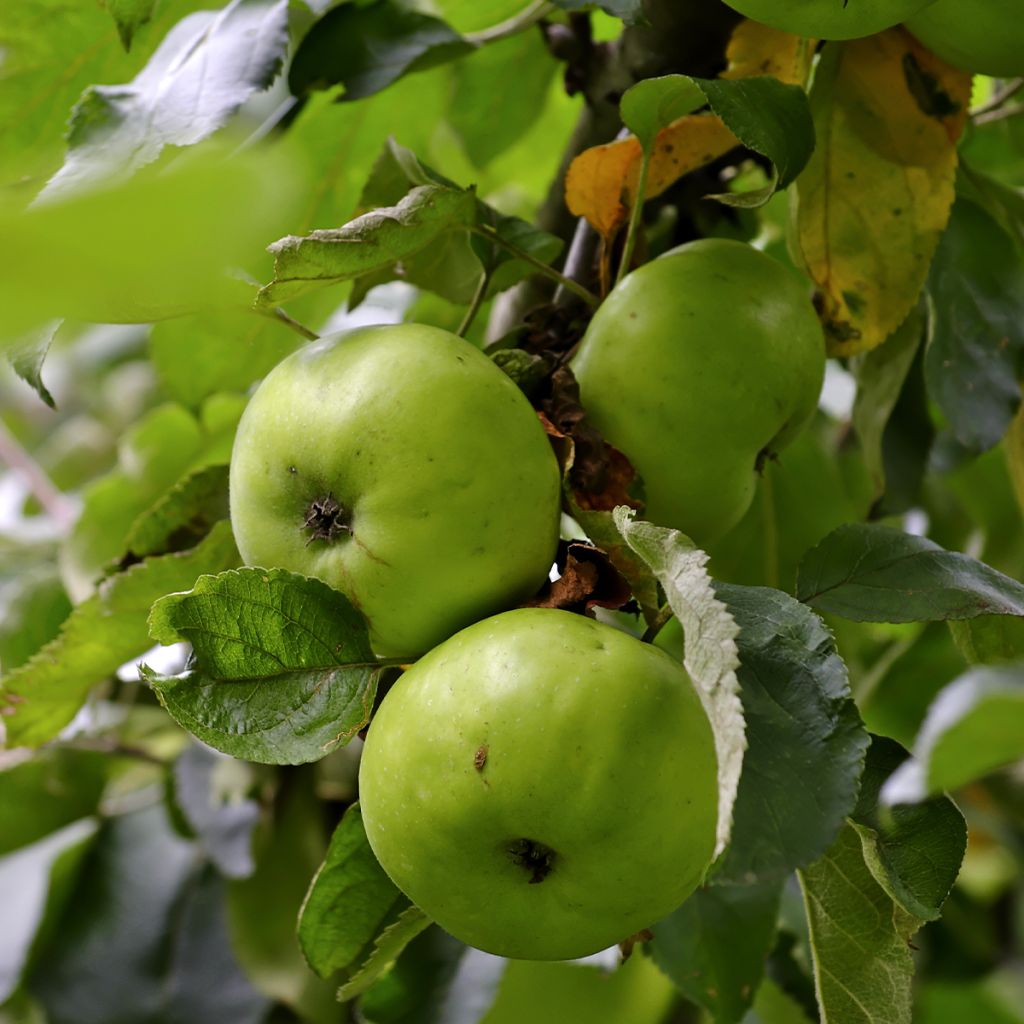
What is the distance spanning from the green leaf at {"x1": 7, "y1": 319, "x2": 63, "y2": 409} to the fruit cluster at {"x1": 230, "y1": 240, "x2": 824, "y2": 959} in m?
0.10

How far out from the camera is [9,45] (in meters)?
0.80

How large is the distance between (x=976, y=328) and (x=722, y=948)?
1.53 ft

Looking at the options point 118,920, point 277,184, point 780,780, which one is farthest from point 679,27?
point 118,920

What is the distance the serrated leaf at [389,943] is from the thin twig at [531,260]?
0.34m

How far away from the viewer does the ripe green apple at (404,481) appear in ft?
1.68

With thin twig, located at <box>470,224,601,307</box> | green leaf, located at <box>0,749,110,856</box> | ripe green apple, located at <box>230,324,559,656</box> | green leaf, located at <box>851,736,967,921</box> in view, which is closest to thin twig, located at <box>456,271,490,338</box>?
thin twig, located at <box>470,224,601,307</box>

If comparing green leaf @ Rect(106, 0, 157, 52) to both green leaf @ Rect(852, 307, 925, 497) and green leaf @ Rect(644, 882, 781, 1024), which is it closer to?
green leaf @ Rect(852, 307, 925, 497)

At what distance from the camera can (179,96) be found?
630 mm

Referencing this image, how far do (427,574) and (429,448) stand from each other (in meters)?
0.06

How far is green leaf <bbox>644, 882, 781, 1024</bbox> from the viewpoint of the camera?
84 cm

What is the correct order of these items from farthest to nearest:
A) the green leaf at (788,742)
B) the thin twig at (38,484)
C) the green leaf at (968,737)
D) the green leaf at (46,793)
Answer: the thin twig at (38,484) → the green leaf at (46,793) → the green leaf at (788,742) → the green leaf at (968,737)

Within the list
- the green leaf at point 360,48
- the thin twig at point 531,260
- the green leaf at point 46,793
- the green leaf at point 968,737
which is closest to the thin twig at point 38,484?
the green leaf at point 46,793

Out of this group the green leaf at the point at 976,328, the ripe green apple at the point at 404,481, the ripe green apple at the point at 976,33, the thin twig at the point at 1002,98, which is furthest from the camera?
the thin twig at the point at 1002,98

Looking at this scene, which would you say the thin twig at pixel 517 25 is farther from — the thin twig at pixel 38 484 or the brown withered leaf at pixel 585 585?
the thin twig at pixel 38 484
